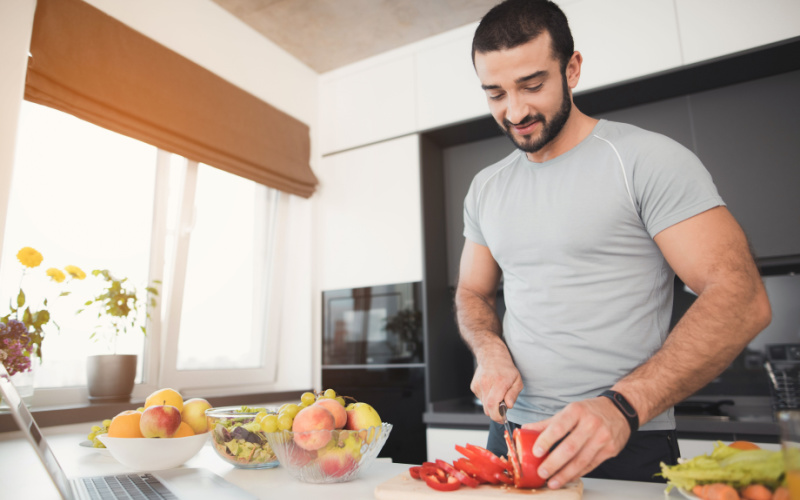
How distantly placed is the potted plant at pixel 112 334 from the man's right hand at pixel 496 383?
1442 mm

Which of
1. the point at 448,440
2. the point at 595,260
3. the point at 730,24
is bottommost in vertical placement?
the point at 448,440

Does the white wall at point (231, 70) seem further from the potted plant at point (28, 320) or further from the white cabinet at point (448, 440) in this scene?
the white cabinet at point (448, 440)

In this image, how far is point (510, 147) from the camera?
9.11ft

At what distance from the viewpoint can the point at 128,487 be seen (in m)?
0.86

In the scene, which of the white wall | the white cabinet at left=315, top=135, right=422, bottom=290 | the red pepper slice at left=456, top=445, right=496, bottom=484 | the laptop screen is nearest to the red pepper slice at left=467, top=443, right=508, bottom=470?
the red pepper slice at left=456, top=445, right=496, bottom=484

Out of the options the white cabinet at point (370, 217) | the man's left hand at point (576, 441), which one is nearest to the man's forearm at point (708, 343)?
the man's left hand at point (576, 441)

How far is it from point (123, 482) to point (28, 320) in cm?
105

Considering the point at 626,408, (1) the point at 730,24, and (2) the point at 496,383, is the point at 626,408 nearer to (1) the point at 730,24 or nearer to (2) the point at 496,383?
(2) the point at 496,383

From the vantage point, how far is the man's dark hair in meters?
1.26

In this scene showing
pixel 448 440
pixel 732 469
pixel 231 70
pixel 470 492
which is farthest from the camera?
pixel 231 70

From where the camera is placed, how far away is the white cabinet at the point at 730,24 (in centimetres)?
207

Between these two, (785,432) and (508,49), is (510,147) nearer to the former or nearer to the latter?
(508,49)

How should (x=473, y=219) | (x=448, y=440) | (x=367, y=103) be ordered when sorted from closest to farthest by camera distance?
(x=473, y=219), (x=448, y=440), (x=367, y=103)

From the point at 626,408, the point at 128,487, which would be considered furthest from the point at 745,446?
the point at 128,487
